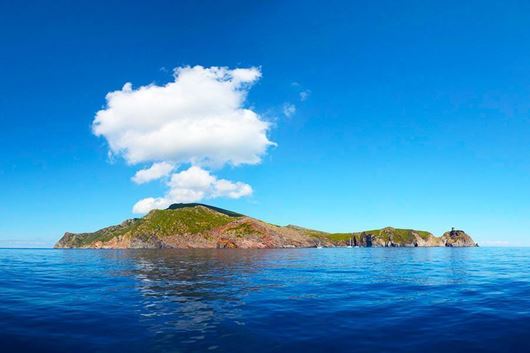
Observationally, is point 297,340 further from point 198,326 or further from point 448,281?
point 448,281

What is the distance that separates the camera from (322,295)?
32312 mm

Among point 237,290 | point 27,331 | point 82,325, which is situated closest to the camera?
point 27,331

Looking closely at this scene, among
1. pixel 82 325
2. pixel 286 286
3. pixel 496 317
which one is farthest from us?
pixel 286 286

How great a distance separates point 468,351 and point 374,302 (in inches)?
488

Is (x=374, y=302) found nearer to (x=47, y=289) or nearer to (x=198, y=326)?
(x=198, y=326)

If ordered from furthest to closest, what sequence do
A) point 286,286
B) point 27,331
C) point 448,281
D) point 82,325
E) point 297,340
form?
point 448,281 → point 286,286 → point 82,325 → point 27,331 → point 297,340

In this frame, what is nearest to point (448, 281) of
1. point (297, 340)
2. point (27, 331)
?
point (297, 340)

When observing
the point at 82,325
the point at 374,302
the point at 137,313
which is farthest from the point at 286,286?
the point at 82,325

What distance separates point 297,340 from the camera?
18297 millimetres

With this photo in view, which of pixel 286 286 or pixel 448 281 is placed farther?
Answer: pixel 448 281

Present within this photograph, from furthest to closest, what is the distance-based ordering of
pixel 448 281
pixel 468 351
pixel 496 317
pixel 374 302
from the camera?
pixel 448 281 < pixel 374 302 < pixel 496 317 < pixel 468 351

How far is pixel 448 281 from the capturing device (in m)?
43.1

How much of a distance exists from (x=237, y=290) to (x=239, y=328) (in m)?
15.0

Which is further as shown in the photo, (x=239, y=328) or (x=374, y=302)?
(x=374, y=302)
